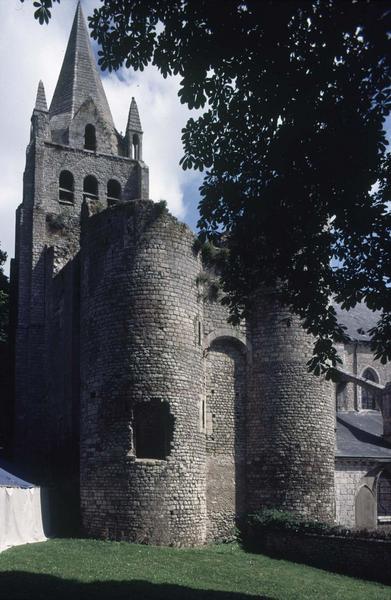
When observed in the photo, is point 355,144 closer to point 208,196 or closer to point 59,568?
point 208,196

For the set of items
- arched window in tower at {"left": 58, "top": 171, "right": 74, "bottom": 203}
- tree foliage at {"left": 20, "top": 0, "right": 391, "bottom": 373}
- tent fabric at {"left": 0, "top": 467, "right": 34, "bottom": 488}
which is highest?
arched window in tower at {"left": 58, "top": 171, "right": 74, "bottom": 203}

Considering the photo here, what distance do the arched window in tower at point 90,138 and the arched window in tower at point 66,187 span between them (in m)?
2.61

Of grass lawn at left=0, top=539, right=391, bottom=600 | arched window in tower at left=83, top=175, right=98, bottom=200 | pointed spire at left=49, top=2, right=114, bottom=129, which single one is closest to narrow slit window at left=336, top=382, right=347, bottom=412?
grass lawn at left=0, top=539, right=391, bottom=600

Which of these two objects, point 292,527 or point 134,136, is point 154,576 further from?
point 134,136

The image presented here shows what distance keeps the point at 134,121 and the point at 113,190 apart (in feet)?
15.4

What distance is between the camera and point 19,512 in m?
18.7

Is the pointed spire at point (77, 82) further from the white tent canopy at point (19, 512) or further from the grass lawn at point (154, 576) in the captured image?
the grass lawn at point (154, 576)

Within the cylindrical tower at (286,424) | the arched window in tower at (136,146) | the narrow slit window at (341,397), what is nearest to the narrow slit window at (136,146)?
the arched window in tower at (136,146)

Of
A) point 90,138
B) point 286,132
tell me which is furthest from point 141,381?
point 90,138

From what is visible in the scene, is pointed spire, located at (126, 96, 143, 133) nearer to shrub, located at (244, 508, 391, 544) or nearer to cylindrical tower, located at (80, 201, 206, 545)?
cylindrical tower, located at (80, 201, 206, 545)

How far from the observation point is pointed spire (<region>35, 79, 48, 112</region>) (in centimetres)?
3556

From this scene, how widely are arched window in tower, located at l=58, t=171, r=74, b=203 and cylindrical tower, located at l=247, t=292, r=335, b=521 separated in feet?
48.6

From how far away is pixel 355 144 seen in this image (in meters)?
12.3

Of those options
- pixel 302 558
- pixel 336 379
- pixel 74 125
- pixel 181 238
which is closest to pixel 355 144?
pixel 336 379
